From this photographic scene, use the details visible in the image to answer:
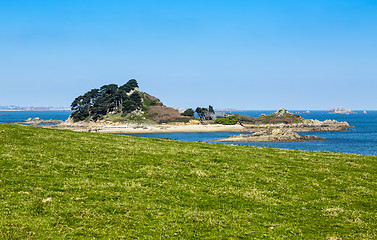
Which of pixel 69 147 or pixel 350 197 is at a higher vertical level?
pixel 69 147

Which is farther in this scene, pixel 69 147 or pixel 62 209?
pixel 69 147

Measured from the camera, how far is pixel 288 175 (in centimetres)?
2347

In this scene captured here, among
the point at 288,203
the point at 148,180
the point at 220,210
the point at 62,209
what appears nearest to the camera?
the point at 62,209

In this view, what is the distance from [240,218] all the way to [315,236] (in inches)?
133

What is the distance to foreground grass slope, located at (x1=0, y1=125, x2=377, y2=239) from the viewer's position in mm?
13672

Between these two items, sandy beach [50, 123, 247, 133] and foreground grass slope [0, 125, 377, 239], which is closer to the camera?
foreground grass slope [0, 125, 377, 239]

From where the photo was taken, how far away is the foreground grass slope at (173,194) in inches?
538

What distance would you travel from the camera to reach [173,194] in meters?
18.1

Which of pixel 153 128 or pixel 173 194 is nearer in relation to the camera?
pixel 173 194

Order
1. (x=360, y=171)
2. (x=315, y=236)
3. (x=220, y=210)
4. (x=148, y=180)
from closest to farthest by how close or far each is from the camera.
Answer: (x=315, y=236) → (x=220, y=210) → (x=148, y=180) → (x=360, y=171)

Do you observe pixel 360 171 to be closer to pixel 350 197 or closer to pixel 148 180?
pixel 350 197

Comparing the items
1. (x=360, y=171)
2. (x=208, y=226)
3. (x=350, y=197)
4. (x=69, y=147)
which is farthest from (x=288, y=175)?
(x=69, y=147)

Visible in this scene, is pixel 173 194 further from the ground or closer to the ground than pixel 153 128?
closer to the ground

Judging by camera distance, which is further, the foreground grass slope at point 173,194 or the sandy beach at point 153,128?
the sandy beach at point 153,128
